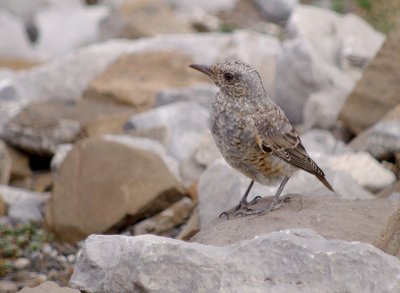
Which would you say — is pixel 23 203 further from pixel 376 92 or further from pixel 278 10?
pixel 278 10

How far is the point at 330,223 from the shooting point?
489cm

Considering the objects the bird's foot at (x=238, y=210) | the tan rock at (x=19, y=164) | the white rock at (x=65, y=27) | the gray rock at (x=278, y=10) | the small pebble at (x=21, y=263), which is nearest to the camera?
the bird's foot at (x=238, y=210)

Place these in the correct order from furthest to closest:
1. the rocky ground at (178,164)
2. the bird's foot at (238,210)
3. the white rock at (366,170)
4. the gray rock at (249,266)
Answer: the white rock at (366,170)
the bird's foot at (238,210)
the rocky ground at (178,164)
the gray rock at (249,266)

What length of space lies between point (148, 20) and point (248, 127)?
812 centimetres

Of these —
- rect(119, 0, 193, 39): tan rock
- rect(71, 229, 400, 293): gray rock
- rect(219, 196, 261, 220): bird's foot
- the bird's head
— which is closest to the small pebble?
rect(219, 196, 261, 220): bird's foot

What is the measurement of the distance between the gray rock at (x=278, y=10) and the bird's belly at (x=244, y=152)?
9568 millimetres

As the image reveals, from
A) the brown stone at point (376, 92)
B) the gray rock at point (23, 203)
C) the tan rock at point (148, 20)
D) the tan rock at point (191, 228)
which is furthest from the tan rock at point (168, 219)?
the tan rock at point (148, 20)

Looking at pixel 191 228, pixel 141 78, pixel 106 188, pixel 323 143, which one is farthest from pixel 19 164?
pixel 323 143

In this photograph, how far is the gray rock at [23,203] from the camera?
7.89 meters

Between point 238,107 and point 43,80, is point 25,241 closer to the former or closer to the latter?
point 238,107

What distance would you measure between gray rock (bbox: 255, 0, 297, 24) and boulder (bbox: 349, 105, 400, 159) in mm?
7207

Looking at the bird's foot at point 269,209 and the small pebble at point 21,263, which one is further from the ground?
the bird's foot at point 269,209

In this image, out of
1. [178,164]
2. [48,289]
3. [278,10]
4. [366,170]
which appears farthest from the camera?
[278,10]

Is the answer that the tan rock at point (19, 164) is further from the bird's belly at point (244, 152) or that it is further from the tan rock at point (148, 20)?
the tan rock at point (148, 20)
